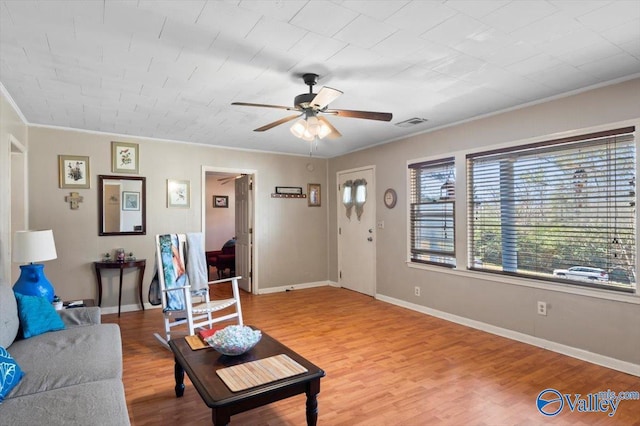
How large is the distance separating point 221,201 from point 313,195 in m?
3.66

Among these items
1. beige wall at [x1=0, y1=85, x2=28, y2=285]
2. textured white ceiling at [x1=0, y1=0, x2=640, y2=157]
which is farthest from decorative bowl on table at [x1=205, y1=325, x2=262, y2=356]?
beige wall at [x1=0, y1=85, x2=28, y2=285]

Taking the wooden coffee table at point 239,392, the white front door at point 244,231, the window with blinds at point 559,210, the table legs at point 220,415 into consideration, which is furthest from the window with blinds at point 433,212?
the table legs at point 220,415

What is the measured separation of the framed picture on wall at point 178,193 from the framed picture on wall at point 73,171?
957 millimetres

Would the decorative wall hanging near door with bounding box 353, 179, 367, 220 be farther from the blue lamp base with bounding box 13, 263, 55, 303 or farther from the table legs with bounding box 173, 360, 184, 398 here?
the blue lamp base with bounding box 13, 263, 55, 303

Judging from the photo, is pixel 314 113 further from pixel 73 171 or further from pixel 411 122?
pixel 73 171

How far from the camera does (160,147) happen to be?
4883mm

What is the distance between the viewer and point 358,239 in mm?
5664

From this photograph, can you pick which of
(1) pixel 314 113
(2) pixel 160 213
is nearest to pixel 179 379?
(1) pixel 314 113

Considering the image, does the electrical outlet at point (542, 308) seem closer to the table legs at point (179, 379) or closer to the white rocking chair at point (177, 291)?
the white rocking chair at point (177, 291)

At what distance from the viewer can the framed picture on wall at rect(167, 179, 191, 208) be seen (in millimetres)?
4938

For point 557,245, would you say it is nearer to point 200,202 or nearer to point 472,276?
point 472,276

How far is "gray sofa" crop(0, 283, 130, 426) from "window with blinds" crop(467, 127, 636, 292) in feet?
11.5

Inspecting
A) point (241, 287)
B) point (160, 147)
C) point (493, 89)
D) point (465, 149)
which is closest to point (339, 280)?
point (241, 287)

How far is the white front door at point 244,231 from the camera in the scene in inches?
226
